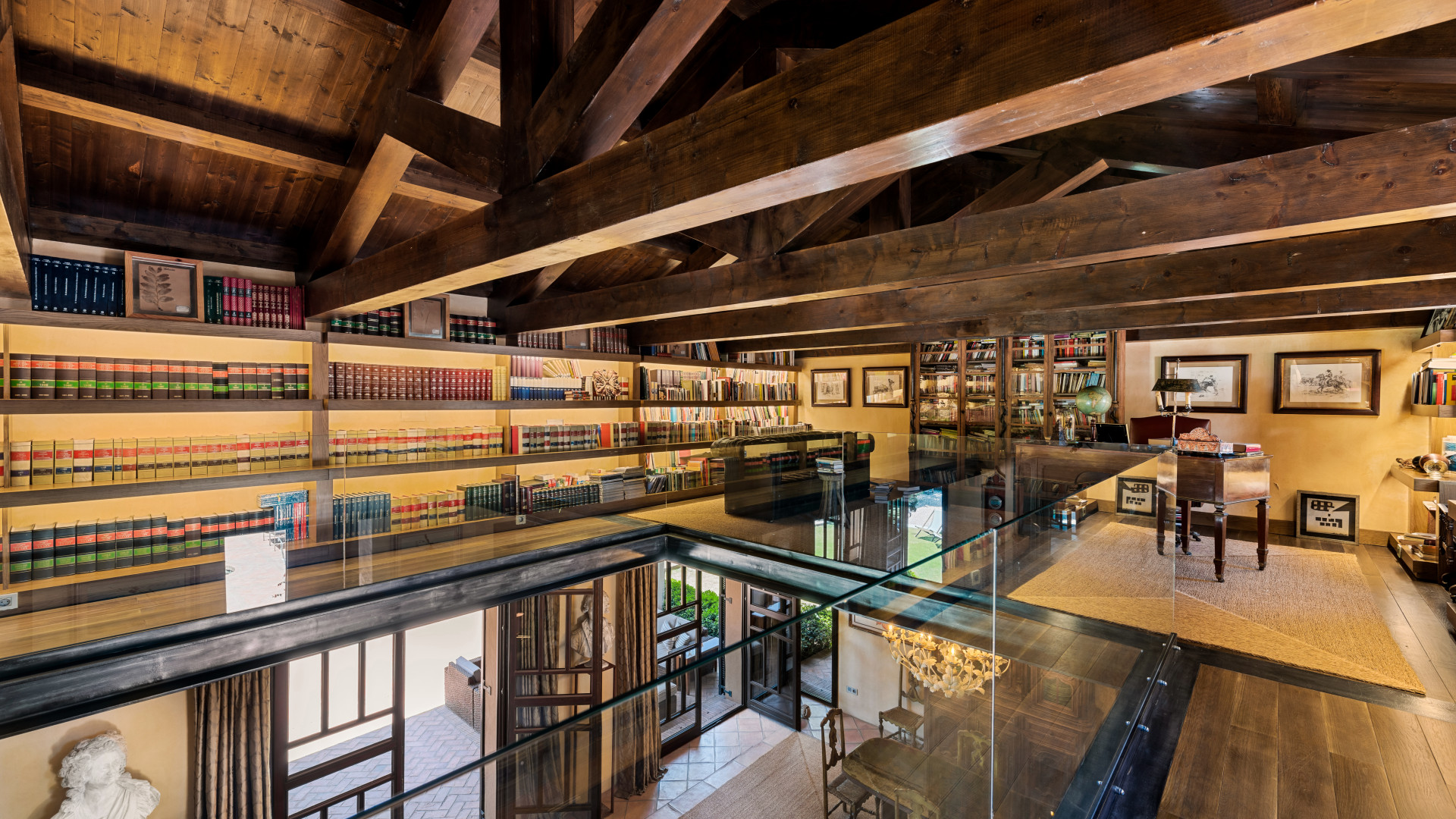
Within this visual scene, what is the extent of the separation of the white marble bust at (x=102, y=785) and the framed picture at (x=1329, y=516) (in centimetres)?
1046

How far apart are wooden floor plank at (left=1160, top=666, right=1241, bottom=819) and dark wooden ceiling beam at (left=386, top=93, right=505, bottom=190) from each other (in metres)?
3.76

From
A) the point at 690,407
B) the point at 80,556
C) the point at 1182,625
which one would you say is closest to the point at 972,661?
the point at 1182,625

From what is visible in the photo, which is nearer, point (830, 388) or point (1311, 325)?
point (1311, 325)

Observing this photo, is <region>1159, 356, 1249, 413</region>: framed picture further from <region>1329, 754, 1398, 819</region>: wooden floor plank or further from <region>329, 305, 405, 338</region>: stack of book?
<region>329, 305, 405, 338</region>: stack of book

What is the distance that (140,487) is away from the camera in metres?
3.41

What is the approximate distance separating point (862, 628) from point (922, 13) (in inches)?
62.7

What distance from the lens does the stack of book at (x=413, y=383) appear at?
4.26 m

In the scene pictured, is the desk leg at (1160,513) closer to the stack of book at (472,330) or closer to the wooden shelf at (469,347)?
the wooden shelf at (469,347)

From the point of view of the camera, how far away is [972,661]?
159cm

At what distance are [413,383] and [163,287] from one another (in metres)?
1.49

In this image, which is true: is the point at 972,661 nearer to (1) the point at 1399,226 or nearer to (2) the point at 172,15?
(1) the point at 1399,226

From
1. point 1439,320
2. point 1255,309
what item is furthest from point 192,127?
point 1439,320

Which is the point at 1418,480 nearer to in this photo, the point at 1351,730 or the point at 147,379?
the point at 1351,730

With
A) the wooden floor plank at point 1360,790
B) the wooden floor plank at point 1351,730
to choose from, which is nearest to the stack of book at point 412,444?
the wooden floor plank at point 1360,790
